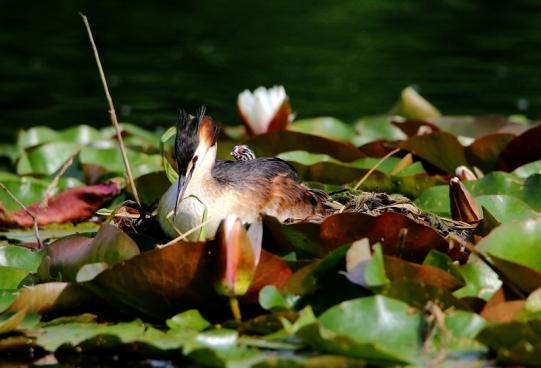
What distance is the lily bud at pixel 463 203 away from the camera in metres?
5.10

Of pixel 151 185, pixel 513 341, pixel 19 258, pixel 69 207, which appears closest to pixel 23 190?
pixel 69 207

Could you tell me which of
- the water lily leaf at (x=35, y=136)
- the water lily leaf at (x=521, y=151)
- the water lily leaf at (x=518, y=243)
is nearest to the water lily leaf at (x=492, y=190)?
the water lily leaf at (x=521, y=151)

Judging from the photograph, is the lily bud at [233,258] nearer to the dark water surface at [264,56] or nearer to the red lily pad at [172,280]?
the red lily pad at [172,280]

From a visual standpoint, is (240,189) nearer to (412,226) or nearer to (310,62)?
(412,226)

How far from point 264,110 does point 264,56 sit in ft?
21.6

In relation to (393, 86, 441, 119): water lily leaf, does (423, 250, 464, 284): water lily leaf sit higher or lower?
higher

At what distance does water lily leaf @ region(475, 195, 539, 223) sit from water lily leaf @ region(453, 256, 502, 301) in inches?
26.6

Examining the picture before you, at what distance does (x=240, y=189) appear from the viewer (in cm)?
483

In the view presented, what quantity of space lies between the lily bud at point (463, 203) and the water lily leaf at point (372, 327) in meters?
1.40

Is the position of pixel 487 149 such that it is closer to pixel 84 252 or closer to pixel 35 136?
pixel 84 252

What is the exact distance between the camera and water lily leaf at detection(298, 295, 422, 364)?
3.67 metres

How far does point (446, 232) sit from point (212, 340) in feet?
4.88

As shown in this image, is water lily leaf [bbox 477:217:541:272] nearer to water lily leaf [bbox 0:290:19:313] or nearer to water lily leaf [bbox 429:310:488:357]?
water lily leaf [bbox 429:310:488:357]

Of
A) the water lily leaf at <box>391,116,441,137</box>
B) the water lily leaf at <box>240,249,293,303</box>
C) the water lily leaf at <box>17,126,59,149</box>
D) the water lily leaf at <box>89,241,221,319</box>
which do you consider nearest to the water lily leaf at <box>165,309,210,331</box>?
the water lily leaf at <box>89,241,221,319</box>
